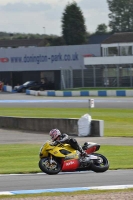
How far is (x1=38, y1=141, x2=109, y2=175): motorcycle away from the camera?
14.2 meters

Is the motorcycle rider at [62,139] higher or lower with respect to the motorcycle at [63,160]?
higher

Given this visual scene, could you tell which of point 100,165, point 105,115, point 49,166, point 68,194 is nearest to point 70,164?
point 49,166

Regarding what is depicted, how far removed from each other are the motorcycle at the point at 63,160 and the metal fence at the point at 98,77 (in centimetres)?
5364

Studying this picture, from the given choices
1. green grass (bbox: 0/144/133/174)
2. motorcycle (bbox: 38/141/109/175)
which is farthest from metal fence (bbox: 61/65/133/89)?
motorcycle (bbox: 38/141/109/175)

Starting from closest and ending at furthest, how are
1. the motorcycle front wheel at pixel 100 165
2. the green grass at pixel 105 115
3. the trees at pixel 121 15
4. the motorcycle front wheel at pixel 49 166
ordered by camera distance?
1. the motorcycle front wheel at pixel 49 166
2. the motorcycle front wheel at pixel 100 165
3. the green grass at pixel 105 115
4. the trees at pixel 121 15

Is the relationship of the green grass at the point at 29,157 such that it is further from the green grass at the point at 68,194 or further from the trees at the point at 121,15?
the trees at the point at 121,15

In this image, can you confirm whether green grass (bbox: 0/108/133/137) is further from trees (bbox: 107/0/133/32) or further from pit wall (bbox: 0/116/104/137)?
trees (bbox: 107/0/133/32)

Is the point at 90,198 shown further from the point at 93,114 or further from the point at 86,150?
the point at 93,114

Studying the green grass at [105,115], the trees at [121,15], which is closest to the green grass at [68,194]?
the green grass at [105,115]

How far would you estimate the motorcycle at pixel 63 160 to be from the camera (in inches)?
560

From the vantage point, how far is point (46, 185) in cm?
1268

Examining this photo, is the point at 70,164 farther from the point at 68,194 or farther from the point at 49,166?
the point at 68,194

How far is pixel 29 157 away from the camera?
18750 mm

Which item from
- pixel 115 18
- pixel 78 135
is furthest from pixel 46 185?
pixel 115 18
